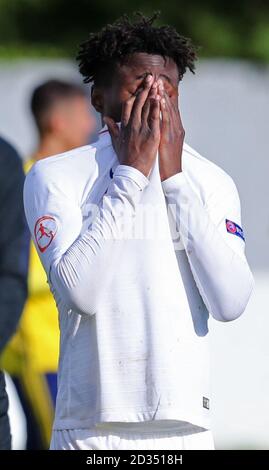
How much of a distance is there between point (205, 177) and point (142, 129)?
0.76 ft

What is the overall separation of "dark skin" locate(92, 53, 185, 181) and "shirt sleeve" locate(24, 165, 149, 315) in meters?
0.06

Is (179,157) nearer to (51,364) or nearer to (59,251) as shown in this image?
(59,251)

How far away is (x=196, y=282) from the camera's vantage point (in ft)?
11.4

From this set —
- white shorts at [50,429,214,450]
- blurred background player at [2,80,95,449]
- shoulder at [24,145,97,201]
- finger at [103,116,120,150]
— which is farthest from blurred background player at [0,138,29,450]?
blurred background player at [2,80,95,449]

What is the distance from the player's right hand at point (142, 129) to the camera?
348cm

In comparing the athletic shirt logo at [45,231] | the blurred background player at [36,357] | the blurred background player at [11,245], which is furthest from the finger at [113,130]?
the blurred background player at [36,357]

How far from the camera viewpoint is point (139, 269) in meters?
3.46

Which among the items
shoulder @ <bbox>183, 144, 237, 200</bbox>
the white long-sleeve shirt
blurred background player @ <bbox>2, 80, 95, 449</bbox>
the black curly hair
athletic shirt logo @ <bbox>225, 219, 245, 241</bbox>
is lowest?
blurred background player @ <bbox>2, 80, 95, 449</bbox>

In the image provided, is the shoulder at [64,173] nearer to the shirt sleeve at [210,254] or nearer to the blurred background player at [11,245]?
the shirt sleeve at [210,254]

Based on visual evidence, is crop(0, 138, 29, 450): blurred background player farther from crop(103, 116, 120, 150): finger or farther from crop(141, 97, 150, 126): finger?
crop(141, 97, 150, 126): finger

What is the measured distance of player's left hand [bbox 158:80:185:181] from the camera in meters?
3.50

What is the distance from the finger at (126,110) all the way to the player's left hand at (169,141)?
8cm

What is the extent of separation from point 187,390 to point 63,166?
68cm
